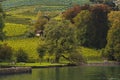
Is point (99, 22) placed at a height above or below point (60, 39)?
above

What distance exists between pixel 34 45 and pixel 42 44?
14.4 m

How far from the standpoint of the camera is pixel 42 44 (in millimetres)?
122062

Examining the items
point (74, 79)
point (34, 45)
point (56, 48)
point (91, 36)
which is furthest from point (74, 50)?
point (74, 79)

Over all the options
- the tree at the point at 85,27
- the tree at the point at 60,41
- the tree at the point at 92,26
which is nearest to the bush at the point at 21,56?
the tree at the point at 60,41

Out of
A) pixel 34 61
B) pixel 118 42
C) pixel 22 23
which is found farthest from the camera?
pixel 22 23

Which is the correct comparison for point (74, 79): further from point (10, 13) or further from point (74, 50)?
point (10, 13)

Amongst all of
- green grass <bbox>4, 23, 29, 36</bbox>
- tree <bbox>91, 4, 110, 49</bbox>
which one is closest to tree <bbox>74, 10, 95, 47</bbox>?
tree <bbox>91, 4, 110, 49</bbox>

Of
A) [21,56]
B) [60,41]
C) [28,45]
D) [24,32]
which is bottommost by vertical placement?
[21,56]

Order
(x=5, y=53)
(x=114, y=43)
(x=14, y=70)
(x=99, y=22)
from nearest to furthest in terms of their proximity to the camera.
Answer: (x=14, y=70) < (x=5, y=53) < (x=114, y=43) < (x=99, y=22)

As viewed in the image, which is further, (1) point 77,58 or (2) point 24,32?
(2) point 24,32

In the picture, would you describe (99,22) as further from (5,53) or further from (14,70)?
(14,70)

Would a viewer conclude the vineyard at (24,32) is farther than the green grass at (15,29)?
No

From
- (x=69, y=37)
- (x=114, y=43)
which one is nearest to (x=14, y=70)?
(x=69, y=37)

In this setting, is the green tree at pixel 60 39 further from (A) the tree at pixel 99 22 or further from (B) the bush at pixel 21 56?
(A) the tree at pixel 99 22
